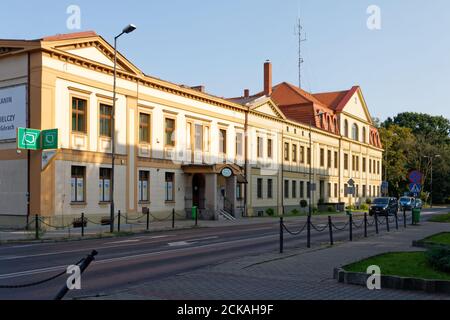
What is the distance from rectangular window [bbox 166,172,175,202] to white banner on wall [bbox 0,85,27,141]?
11.8 m

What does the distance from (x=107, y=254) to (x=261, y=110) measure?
34.5 m

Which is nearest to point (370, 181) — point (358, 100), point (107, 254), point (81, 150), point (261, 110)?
point (358, 100)

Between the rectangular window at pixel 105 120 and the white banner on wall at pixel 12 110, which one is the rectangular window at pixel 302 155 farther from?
the white banner on wall at pixel 12 110

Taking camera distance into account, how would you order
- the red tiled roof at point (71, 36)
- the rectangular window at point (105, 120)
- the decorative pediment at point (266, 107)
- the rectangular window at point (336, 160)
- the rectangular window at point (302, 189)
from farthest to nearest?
1. the rectangular window at point (336, 160)
2. the rectangular window at point (302, 189)
3. the decorative pediment at point (266, 107)
4. the rectangular window at point (105, 120)
5. the red tiled roof at point (71, 36)

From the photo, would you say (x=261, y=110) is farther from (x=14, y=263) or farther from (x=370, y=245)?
(x=14, y=263)

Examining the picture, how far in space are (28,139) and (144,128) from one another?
385 inches

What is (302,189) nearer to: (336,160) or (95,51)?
(336,160)

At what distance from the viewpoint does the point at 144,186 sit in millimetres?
34906

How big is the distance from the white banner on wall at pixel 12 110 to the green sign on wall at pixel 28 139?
59.4 inches

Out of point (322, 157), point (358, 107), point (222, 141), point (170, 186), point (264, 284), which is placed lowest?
point (264, 284)

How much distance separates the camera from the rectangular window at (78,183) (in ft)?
96.1

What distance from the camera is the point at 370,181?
269ft

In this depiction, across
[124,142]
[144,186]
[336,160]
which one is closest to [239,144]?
[144,186]

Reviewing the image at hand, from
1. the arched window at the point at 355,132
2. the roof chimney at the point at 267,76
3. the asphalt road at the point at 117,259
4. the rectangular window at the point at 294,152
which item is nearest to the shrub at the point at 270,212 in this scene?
the rectangular window at the point at 294,152
